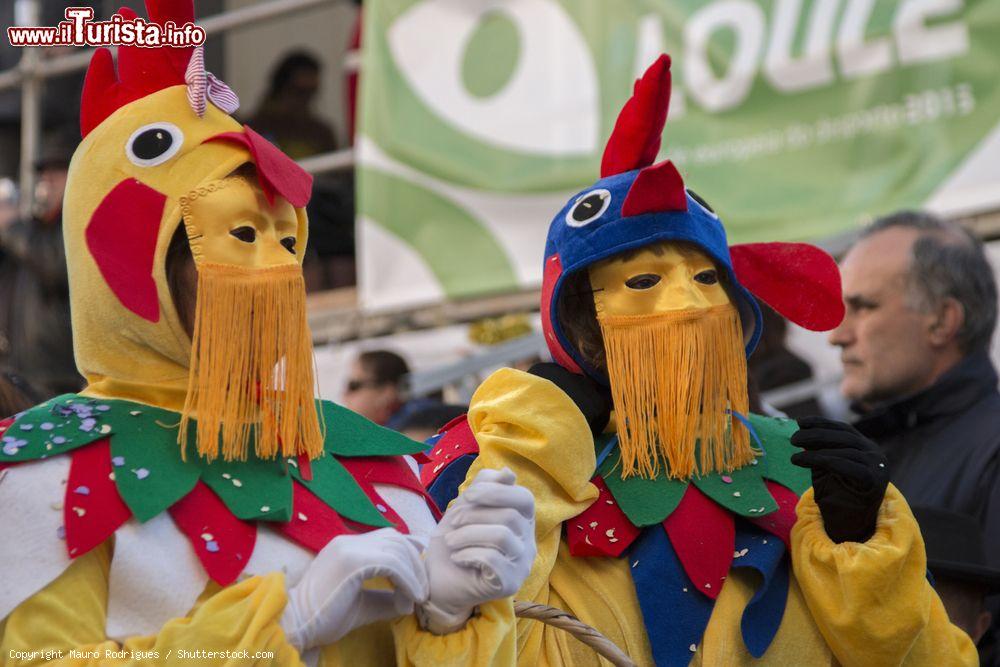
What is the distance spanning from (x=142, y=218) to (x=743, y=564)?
1238 mm

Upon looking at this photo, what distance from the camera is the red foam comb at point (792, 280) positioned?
3098 mm

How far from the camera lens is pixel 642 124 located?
3090mm

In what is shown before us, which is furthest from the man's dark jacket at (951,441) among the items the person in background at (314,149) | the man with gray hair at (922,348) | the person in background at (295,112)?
the person in background at (295,112)

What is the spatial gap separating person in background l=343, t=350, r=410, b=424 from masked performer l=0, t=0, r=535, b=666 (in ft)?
9.18

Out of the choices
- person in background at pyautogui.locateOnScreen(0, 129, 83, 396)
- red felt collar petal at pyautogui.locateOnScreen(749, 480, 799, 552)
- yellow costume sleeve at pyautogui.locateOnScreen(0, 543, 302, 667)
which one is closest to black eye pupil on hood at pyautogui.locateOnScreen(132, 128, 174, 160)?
yellow costume sleeve at pyautogui.locateOnScreen(0, 543, 302, 667)

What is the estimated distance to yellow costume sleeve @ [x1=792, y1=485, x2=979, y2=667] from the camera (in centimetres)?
269

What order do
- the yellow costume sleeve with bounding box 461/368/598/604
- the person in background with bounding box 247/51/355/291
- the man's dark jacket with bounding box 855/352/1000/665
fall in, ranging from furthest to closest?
the person in background with bounding box 247/51/355/291, the man's dark jacket with bounding box 855/352/1000/665, the yellow costume sleeve with bounding box 461/368/598/604

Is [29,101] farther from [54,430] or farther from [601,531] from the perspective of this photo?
[54,430]

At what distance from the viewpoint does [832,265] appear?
3.12 m

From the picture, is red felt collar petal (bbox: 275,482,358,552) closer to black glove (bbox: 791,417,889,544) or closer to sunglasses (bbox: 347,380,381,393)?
black glove (bbox: 791,417,889,544)

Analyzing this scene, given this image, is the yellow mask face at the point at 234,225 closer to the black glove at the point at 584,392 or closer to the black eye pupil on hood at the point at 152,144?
the black eye pupil on hood at the point at 152,144

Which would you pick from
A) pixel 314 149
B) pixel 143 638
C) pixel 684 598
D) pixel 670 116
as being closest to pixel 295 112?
pixel 314 149

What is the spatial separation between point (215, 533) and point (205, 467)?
13 centimetres

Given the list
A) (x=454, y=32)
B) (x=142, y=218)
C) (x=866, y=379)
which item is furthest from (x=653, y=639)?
(x=454, y=32)
